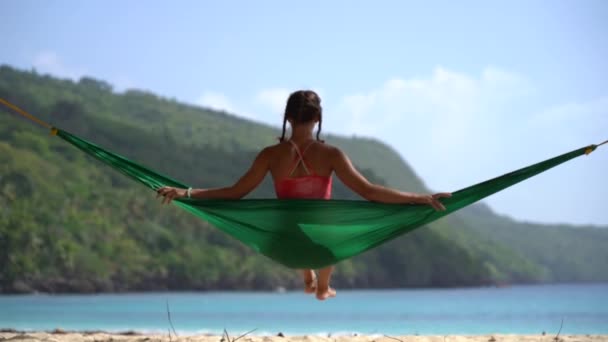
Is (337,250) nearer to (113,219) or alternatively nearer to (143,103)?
(113,219)

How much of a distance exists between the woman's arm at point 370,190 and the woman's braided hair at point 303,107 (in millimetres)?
199

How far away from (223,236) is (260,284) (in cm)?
340

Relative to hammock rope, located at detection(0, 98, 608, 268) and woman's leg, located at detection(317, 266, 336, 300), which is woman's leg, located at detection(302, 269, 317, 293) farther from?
hammock rope, located at detection(0, 98, 608, 268)

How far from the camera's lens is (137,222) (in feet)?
131

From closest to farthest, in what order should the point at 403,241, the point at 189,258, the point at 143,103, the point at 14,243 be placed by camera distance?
1. the point at 14,243
2. the point at 189,258
3. the point at 403,241
4. the point at 143,103

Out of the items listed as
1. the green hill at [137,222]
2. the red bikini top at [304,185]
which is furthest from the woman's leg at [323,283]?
the green hill at [137,222]

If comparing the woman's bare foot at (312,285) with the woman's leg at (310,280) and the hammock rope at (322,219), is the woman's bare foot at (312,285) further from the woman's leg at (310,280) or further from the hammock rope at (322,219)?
the hammock rope at (322,219)

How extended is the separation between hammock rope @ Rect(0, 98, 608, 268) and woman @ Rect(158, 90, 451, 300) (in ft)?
0.23

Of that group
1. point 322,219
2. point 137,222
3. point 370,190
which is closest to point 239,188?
point 322,219

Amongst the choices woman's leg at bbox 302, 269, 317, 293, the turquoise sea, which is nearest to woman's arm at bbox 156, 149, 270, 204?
woman's leg at bbox 302, 269, 317, 293

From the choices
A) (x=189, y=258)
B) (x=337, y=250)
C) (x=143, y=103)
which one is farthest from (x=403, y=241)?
(x=337, y=250)

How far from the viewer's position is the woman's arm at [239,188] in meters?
3.88

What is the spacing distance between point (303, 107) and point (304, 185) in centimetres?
37

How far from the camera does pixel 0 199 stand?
120 ft
